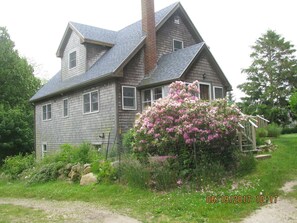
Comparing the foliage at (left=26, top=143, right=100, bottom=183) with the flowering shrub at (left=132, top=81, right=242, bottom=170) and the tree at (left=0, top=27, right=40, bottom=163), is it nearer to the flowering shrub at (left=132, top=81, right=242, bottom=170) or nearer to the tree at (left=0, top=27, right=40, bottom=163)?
the flowering shrub at (left=132, top=81, right=242, bottom=170)

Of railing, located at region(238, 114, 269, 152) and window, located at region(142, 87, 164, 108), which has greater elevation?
window, located at region(142, 87, 164, 108)

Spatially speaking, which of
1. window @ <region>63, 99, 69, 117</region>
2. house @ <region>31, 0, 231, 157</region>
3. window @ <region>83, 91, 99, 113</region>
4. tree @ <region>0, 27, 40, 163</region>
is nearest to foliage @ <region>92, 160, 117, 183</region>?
A: house @ <region>31, 0, 231, 157</region>

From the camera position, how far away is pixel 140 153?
10523 millimetres

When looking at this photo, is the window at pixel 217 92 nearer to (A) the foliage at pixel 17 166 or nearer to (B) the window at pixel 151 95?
(B) the window at pixel 151 95

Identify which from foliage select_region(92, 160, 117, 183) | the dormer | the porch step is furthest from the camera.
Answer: the dormer

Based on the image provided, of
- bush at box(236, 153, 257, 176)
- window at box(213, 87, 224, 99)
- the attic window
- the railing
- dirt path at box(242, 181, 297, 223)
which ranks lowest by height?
dirt path at box(242, 181, 297, 223)

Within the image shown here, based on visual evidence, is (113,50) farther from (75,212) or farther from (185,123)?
(75,212)

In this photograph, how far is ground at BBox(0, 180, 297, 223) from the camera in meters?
6.41

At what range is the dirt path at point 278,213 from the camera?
6.22 meters

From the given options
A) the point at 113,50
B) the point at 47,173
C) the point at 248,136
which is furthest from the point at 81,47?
the point at 248,136

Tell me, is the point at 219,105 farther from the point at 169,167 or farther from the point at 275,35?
the point at 275,35

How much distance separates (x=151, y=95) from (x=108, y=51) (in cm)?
518

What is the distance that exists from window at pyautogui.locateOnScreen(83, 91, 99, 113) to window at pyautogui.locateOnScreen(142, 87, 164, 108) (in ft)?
8.69

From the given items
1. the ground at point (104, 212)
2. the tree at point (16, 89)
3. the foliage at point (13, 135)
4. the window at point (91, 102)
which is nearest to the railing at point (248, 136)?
the ground at point (104, 212)
